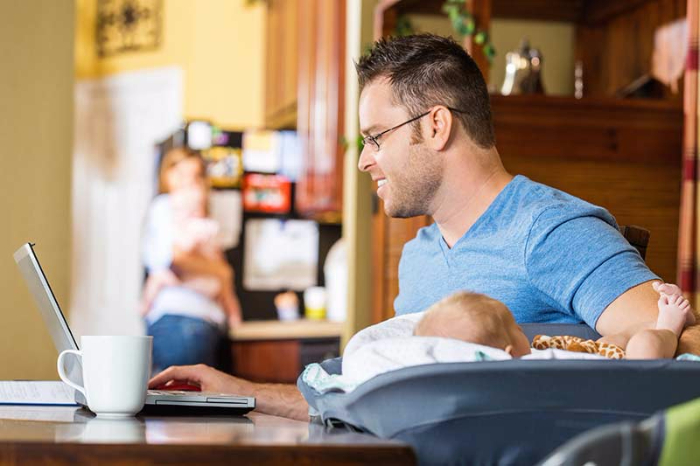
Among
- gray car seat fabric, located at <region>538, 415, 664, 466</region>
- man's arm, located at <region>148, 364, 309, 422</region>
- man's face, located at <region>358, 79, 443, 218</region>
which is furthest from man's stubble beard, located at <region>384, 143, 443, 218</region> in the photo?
gray car seat fabric, located at <region>538, 415, 664, 466</region>

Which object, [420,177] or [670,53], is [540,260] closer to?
[420,177]

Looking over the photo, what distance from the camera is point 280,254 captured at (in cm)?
575

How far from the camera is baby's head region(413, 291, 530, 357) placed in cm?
100

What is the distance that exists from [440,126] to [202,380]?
0.58 metres

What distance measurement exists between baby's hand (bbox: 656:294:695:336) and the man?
211 mm

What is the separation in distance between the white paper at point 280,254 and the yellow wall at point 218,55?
139 centimetres

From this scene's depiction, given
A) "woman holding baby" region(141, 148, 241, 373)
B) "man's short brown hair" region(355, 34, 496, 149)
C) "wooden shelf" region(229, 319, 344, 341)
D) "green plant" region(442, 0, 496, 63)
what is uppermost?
"green plant" region(442, 0, 496, 63)

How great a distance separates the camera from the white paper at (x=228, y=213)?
564 centimetres

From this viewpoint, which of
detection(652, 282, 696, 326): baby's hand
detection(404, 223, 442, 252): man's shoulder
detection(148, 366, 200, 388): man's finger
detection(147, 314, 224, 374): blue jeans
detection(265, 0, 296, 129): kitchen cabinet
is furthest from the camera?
detection(265, 0, 296, 129): kitchen cabinet

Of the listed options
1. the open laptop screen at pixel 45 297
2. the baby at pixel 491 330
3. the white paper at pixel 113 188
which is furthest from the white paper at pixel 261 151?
the baby at pixel 491 330

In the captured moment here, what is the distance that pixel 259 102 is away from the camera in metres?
7.11

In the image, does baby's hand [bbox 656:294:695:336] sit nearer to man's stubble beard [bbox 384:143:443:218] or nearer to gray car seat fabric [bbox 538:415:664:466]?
gray car seat fabric [bbox 538:415:664:466]

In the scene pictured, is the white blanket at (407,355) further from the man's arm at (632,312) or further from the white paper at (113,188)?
the white paper at (113,188)

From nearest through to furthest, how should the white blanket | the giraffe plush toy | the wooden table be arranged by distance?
the wooden table, the white blanket, the giraffe plush toy
